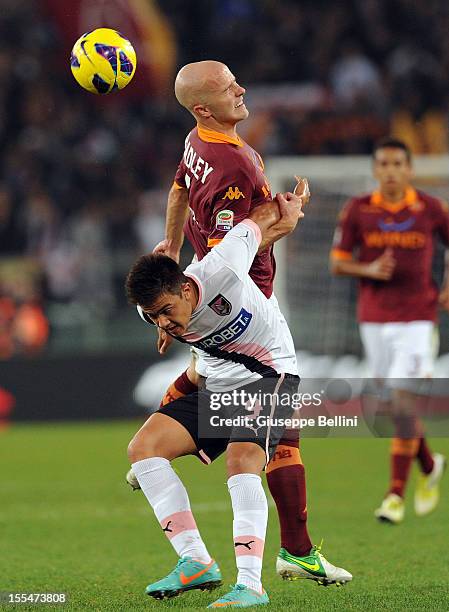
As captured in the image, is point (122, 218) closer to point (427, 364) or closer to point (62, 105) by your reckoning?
point (62, 105)

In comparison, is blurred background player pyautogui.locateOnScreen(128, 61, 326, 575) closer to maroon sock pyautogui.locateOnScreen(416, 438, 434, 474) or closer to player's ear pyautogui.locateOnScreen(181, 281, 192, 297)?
player's ear pyautogui.locateOnScreen(181, 281, 192, 297)

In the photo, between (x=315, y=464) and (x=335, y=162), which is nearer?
(x=315, y=464)

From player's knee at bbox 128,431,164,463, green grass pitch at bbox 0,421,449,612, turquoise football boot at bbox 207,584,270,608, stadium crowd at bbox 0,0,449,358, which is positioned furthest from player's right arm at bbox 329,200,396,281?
stadium crowd at bbox 0,0,449,358

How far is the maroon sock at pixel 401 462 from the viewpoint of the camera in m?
7.83

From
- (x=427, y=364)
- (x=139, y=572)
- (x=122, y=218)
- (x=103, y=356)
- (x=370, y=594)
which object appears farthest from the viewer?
(x=122, y=218)

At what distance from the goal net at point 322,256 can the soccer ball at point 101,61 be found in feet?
24.1

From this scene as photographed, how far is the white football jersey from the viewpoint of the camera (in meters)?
4.92

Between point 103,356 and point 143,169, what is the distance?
3.87 m

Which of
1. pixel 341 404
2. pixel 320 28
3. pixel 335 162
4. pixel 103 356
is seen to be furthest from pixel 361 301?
pixel 320 28

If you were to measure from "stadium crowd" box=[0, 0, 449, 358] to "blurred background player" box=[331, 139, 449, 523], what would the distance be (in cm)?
657

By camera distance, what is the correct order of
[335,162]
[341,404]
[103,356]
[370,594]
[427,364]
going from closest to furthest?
[370,594] → [427,364] → [341,404] → [335,162] → [103,356]

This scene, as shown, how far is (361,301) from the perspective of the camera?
8.78 metres

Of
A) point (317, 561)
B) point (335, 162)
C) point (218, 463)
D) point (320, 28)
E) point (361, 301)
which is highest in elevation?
point (320, 28)

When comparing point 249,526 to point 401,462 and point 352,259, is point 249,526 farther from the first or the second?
point 352,259
